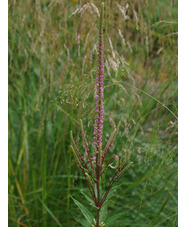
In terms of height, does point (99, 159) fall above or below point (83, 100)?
below

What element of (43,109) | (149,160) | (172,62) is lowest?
(149,160)

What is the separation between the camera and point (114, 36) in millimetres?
1431

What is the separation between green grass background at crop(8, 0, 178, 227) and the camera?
1.17m

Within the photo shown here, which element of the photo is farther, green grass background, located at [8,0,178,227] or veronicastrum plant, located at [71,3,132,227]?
green grass background, located at [8,0,178,227]

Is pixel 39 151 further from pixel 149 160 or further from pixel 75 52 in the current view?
pixel 149 160

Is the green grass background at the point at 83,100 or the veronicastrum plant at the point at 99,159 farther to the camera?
the green grass background at the point at 83,100

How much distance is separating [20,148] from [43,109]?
0.47m

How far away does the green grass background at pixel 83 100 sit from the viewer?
1167 millimetres

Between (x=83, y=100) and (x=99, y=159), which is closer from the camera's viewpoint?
(x=99, y=159)

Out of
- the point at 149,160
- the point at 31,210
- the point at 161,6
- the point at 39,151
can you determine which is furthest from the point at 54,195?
the point at 161,6

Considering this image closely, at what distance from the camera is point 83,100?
40.6 inches
